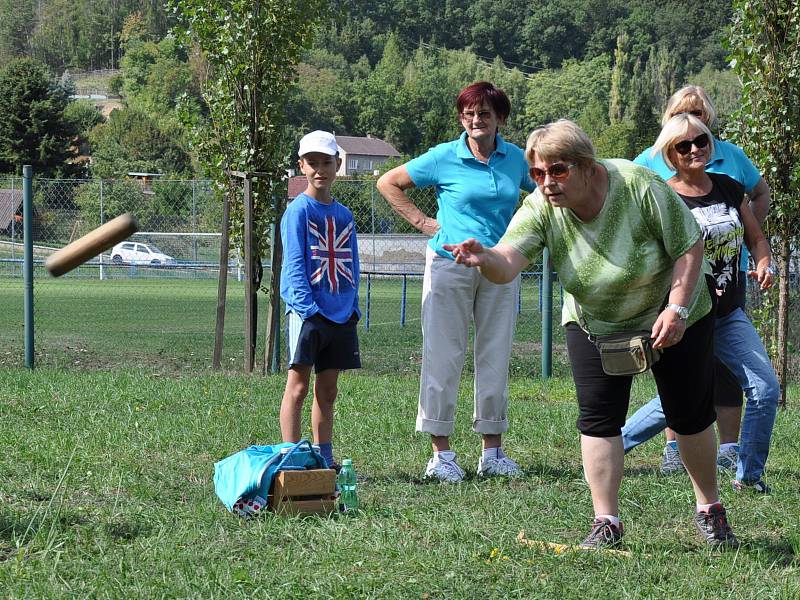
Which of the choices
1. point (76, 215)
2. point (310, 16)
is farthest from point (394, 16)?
point (310, 16)

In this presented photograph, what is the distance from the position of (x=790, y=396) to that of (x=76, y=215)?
66.5 ft

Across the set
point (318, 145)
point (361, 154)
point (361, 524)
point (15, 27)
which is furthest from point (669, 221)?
point (15, 27)

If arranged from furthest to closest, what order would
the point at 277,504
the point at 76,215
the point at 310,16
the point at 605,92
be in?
the point at 605,92 < the point at 76,215 < the point at 310,16 < the point at 277,504

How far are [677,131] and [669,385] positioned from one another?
1.32 meters

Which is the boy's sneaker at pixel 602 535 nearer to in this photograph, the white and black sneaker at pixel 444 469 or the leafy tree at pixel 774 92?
the white and black sneaker at pixel 444 469

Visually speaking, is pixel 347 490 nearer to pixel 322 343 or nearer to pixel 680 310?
pixel 322 343

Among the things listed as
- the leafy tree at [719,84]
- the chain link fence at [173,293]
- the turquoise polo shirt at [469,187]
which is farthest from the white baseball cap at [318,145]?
the leafy tree at [719,84]

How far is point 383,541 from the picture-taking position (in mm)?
4332

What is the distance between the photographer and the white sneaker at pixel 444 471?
5.87m

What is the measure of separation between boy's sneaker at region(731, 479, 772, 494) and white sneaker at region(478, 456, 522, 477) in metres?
1.16

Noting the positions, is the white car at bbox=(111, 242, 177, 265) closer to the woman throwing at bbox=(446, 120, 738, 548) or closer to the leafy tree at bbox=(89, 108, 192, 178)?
the woman throwing at bbox=(446, 120, 738, 548)

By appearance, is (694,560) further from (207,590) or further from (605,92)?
(605,92)

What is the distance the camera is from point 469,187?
612 cm

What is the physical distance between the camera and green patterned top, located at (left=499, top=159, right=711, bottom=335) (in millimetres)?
4121
